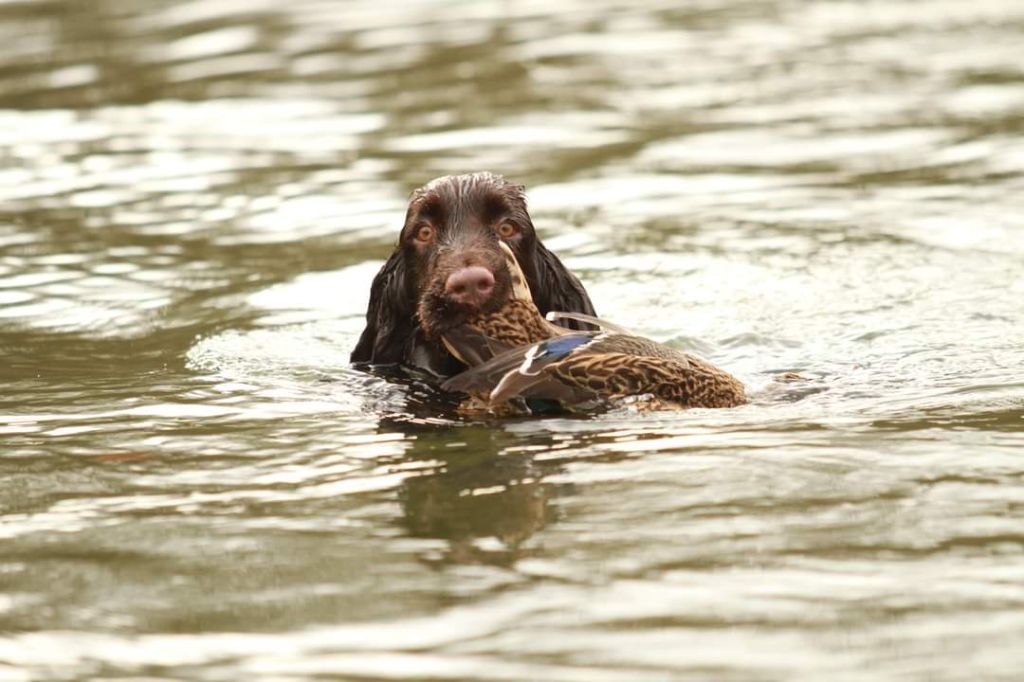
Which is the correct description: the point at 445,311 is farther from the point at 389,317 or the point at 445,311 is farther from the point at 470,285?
the point at 389,317

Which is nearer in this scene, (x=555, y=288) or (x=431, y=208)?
(x=431, y=208)

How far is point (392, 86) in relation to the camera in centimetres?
1535

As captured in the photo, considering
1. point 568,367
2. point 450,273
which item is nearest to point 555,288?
point 450,273

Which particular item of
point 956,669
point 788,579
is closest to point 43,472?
point 788,579

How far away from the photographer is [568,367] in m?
6.04

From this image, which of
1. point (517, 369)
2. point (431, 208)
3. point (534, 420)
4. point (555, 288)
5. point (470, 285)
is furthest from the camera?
point (555, 288)

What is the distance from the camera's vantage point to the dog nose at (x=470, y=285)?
6270mm

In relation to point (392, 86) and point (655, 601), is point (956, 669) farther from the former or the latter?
point (392, 86)

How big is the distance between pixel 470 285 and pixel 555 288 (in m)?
1.51

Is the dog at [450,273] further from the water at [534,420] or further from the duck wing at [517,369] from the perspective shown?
the water at [534,420]

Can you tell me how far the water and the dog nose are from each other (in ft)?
1.56

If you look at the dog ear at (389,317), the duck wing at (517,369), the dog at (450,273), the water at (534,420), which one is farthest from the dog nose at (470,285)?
the dog ear at (389,317)

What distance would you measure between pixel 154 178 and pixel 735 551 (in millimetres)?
8669

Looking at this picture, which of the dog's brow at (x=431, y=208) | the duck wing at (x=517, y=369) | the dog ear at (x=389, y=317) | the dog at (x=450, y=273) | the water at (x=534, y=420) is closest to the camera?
the water at (x=534, y=420)
